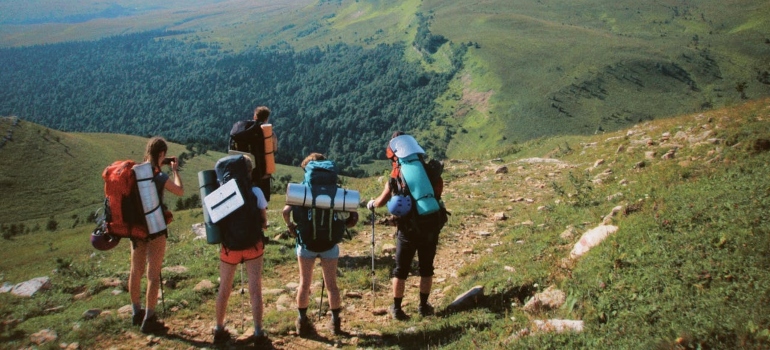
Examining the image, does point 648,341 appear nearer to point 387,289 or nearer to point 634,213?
point 634,213

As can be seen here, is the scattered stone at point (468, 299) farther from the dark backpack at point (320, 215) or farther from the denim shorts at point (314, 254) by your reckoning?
the dark backpack at point (320, 215)

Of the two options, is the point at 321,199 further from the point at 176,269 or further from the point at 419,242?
the point at 176,269

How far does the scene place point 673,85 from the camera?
13200 cm

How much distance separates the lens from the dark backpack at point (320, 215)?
237 inches

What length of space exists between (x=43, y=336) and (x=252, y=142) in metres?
4.06

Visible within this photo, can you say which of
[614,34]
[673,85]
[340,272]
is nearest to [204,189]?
[340,272]

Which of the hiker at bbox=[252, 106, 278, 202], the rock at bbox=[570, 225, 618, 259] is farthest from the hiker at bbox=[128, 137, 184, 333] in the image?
the rock at bbox=[570, 225, 618, 259]

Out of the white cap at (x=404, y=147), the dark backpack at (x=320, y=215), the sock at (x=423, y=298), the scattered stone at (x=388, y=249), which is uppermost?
the white cap at (x=404, y=147)

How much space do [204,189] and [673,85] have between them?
15259 cm

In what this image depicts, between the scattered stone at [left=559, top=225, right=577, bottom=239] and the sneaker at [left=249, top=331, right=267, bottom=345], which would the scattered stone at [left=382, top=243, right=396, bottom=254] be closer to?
the scattered stone at [left=559, top=225, right=577, bottom=239]

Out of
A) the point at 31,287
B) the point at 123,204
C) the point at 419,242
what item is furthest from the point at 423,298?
the point at 31,287

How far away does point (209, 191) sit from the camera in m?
5.95

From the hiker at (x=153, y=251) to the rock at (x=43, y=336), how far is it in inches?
43.2

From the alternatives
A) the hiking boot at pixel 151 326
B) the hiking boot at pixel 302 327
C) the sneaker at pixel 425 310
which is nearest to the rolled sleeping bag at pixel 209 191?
the hiking boot at pixel 302 327
